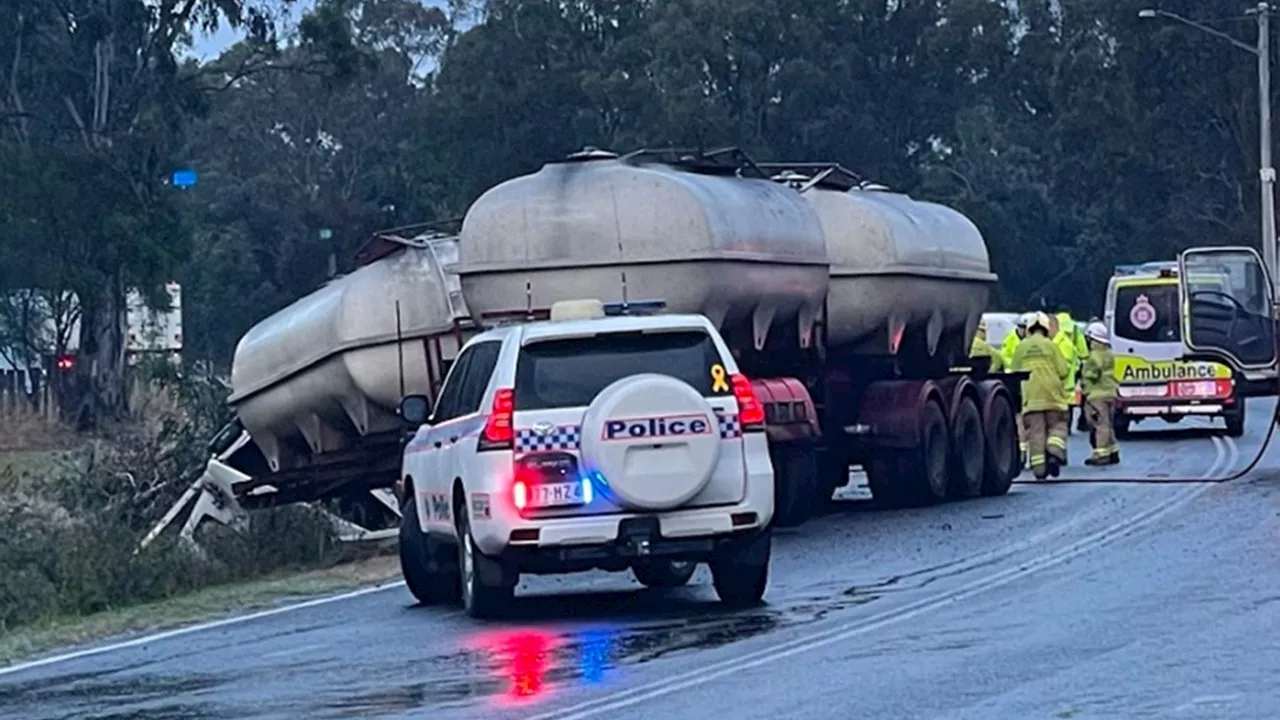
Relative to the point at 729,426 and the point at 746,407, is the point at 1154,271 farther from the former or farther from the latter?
the point at 729,426

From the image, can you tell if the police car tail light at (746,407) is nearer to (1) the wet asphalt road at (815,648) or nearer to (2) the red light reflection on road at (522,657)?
(1) the wet asphalt road at (815,648)

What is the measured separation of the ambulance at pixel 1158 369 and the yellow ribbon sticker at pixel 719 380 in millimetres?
18976

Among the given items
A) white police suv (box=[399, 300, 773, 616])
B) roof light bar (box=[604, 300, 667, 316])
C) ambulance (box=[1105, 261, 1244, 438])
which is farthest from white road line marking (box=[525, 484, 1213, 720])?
ambulance (box=[1105, 261, 1244, 438])

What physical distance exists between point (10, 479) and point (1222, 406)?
53.4 feet

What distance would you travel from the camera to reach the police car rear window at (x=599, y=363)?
14.6m

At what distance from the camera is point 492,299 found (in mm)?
20172

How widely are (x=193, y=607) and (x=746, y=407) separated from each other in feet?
16.4

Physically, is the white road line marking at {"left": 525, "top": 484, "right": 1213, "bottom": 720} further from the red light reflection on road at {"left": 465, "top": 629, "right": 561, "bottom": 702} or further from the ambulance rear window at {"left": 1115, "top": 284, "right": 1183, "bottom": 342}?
the ambulance rear window at {"left": 1115, "top": 284, "right": 1183, "bottom": 342}

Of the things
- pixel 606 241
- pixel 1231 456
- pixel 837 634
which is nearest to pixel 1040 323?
pixel 1231 456

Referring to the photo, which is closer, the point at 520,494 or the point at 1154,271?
the point at 520,494

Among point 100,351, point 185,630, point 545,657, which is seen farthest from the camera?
point 100,351

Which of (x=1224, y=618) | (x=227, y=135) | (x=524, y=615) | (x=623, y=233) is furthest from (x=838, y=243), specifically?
(x=227, y=135)

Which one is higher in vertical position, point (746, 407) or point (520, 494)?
point (746, 407)

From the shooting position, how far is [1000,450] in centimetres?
2566
